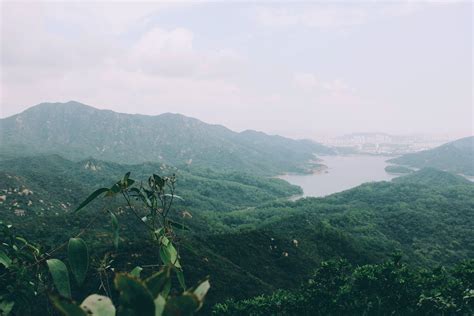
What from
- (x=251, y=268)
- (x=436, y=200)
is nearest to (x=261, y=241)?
(x=251, y=268)

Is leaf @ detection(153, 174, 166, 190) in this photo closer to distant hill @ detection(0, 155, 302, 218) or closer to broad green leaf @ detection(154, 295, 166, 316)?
broad green leaf @ detection(154, 295, 166, 316)

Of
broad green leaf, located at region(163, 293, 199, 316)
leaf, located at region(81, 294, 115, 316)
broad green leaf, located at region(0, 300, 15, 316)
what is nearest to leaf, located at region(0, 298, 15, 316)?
broad green leaf, located at region(0, 300, 15, 316)

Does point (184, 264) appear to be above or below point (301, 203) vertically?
above

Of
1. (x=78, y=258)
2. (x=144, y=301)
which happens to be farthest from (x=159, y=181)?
(x=144, y=301)

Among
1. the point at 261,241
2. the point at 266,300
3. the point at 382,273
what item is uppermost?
the point at 382,273

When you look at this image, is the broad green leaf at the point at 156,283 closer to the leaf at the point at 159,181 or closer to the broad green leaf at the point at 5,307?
the leaf at the point at 159,181

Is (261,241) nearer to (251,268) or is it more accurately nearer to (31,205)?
(251,268)
